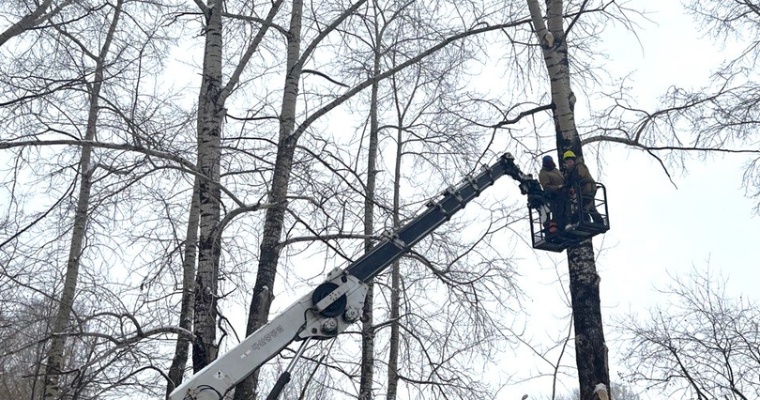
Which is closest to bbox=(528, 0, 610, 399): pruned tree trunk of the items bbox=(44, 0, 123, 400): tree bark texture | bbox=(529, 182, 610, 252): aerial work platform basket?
bbox=(529, 182, 610, 252): aerial work platform basket

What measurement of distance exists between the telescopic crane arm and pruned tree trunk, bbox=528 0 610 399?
0.64 m

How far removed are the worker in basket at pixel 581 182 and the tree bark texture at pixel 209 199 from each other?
3515mm

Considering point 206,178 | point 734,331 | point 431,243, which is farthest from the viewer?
point 734,331

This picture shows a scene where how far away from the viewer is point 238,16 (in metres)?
8.45

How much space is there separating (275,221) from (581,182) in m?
3.11

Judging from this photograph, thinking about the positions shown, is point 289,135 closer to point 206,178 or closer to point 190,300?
point 206,178

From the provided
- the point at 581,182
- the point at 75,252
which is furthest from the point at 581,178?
the point at 75,252

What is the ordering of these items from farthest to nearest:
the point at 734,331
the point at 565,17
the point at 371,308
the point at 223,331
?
the point at 734,331 → the point at 371,308 → the point at 565,17 → the point at 223,331

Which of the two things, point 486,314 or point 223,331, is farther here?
point 486,314

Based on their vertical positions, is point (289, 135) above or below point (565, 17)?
below

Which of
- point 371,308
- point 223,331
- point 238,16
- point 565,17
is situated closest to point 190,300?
point 371,308

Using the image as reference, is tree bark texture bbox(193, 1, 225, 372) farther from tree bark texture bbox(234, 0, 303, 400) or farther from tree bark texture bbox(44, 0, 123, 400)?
tree bark texture bbox(44, 0, 123, 400)

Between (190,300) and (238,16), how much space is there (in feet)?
14.7

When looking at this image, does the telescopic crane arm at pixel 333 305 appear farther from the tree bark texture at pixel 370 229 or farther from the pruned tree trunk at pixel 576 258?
the tree bark texture at pixel 370 229
